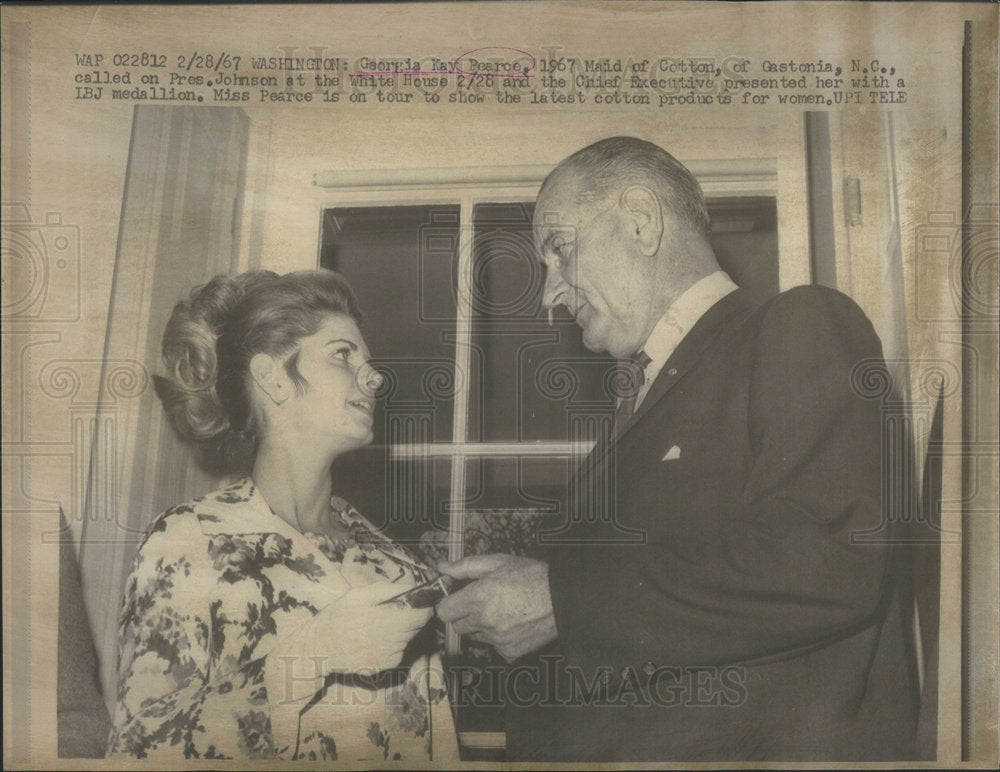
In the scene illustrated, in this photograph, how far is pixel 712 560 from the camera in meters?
2.20

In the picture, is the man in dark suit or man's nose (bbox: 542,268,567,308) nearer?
the man in dark suit

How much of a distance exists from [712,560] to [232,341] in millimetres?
1115

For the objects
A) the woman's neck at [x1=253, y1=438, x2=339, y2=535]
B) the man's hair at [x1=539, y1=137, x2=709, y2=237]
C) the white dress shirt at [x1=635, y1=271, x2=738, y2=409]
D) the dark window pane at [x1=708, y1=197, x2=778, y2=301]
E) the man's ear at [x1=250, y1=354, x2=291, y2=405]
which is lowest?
the woman's neck at [x1=253, y1=438, x2=339, y2=535]

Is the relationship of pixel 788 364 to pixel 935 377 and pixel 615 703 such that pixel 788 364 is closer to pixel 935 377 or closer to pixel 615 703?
pixel 935 377

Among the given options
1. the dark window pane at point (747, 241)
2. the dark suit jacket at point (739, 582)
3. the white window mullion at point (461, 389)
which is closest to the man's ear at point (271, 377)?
the white window mullion at point (461, 389)

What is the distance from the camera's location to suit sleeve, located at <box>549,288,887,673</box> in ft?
7.19

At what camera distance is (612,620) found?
7.25ft

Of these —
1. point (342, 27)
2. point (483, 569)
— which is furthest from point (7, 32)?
point (483, 569)

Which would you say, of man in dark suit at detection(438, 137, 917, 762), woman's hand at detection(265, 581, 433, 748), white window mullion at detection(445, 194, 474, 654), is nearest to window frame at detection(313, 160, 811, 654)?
white window mullion at detection(445, 194, 474, 654)

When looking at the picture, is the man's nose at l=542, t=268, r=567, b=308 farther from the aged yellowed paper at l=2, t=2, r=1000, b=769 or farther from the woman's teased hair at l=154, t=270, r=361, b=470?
the woman's teased hair at l=154, t=270, r=361, b=470

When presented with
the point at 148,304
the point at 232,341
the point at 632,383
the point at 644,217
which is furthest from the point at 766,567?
the point at 148,304

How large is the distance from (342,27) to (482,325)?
29.3 inches

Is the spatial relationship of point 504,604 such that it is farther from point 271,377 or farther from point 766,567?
point 271,377

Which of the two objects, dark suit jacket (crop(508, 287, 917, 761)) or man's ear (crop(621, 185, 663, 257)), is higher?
man's ear (crop(621, 185, 663, 257))
